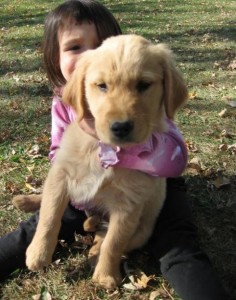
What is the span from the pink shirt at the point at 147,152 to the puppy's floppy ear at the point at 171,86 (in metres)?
0.23

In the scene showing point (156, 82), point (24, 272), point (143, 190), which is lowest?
point (24, 272)

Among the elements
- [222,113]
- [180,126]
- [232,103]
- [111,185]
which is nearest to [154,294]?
[111,185]

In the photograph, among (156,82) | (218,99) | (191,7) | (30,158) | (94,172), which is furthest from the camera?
(191,7)

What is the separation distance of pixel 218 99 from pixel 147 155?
273 centimetres

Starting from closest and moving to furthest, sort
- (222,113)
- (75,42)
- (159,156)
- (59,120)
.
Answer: (159,156) < (75,42) < (59,120) < (222,113)

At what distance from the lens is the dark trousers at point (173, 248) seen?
2.33 meters

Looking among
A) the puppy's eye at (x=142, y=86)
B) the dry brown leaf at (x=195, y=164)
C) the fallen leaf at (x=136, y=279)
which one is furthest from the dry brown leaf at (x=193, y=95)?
the puppy's eye at (x=142, y=86)

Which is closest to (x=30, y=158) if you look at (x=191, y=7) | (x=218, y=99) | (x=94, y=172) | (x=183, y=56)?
(x=94, y=172)

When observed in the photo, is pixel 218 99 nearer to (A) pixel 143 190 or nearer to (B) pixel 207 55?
(B) pixel 207 55

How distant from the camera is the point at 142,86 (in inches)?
85.7

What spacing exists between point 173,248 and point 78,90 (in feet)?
3.38

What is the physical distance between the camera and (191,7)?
36.4 ft

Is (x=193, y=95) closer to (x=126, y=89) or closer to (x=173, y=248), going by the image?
(x=173, y=248)

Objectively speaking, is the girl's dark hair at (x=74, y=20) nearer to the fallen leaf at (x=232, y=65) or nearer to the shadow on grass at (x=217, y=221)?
the shadow on grass at (x=217, y=221)
